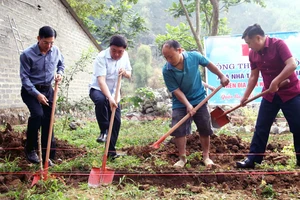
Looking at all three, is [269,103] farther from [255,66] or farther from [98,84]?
[98,84]

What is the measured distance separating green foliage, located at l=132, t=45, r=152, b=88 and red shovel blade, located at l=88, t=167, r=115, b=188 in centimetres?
3512

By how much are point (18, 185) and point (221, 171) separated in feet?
6.84

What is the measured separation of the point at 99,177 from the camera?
10.1ft

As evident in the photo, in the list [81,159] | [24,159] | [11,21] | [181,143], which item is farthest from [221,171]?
[11,21]

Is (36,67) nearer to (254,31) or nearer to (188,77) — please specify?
(188,77)

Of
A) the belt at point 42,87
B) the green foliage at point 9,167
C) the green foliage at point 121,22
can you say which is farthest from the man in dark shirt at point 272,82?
the green foliage at point 121,22

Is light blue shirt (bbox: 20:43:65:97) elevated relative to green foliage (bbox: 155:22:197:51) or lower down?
lower down

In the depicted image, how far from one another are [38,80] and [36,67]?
16cm

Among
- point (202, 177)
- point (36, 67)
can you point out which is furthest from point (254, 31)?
point (36, 67)

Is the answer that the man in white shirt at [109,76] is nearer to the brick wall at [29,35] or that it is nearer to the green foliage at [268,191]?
the green foliage at [268,191]

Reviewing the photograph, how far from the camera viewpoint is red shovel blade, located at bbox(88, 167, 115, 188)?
3.03 metres

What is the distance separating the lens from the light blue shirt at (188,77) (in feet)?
11.4

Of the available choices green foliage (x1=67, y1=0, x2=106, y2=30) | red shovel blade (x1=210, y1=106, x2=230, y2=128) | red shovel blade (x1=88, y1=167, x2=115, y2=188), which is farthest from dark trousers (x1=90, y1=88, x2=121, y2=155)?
green foliage (x1=67, y1=0, x2=106, y2=30)

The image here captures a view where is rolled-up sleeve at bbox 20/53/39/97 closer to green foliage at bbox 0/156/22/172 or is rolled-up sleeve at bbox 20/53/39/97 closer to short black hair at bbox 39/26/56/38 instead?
short black hair at bbox 39/26/56/38
